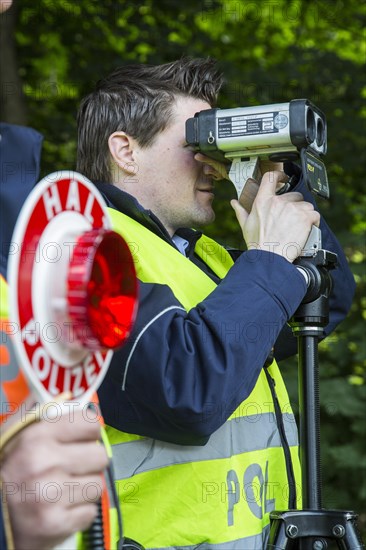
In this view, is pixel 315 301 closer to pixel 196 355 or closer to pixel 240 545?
pixel 196 355

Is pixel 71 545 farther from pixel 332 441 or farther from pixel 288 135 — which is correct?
pixel 332 441

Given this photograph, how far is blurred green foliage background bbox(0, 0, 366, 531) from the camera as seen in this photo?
3965 mm

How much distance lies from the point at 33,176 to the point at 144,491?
774mm

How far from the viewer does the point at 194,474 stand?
1.72 metres

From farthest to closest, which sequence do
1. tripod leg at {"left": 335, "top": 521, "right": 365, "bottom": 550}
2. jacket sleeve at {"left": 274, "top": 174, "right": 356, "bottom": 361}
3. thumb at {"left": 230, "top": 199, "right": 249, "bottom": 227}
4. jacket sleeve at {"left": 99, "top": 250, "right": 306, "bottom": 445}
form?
jacket sleeve at {"left": 274, "top": 174, "right": 356, "bottom": 361} < thumb at {"left": 230, "top": 199, "right": 249, "bottom": 227} < tripod leg at {"left": 335, "top": 521, "right": 365, "bottom": 550} < jacket sleeve at {"left": 99, "top": 250, "right": 306, "bottom": 445}

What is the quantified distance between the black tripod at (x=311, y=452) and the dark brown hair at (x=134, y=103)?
524 millimetres

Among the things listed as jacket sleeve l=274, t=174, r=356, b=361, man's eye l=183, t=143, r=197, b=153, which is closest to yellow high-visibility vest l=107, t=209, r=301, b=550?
man's eye l=183, t=143, r=197, b=153

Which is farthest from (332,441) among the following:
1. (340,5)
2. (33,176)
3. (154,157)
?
(33,176)

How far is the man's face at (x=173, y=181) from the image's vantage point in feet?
6.82

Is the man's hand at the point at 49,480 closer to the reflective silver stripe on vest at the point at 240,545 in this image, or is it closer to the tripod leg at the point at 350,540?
the reflective silver stripe on vest at the point at 240,545

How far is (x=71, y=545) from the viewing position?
3.38 feet

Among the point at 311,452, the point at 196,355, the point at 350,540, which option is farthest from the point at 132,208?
the point at 350,540

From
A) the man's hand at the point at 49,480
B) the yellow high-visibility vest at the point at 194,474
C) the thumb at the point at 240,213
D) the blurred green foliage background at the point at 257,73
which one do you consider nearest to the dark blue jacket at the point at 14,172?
the man's hand at the point at 49,480

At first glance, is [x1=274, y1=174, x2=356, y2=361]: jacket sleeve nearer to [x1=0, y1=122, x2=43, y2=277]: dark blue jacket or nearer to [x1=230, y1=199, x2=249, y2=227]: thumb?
[x1=230, y1=199, x2=249, y2=227]: thumb
